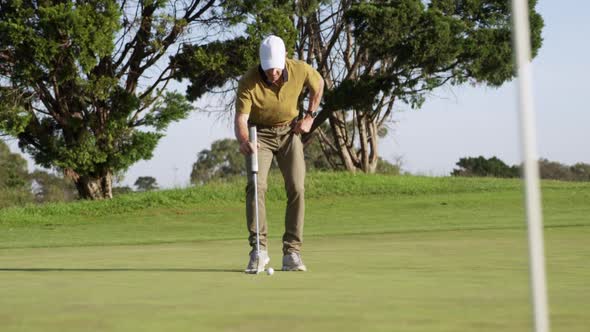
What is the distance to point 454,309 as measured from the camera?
521 centimetres

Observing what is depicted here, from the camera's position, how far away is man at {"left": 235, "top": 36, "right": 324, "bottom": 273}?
8.69 m

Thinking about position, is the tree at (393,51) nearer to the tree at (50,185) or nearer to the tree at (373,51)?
the tree at (373,51)

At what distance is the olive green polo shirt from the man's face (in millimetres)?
81

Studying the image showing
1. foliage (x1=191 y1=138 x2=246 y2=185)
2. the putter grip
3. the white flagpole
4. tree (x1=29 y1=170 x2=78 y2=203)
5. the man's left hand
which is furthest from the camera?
foliage (x1=191 y1=138 x2=246 y2=185)

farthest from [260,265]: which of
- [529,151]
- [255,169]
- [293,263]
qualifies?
[529,151]

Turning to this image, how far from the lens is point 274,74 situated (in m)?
8.59

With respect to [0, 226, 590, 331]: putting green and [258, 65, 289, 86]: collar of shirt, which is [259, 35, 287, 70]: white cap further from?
[0, 226, 590, 331]: putting green

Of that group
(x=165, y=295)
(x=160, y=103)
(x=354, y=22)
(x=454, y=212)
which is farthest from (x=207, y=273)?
(x=354, y=22)

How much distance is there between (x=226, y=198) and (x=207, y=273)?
2215 centimetres

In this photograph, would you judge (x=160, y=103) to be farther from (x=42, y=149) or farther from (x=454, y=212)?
Answer: (x=454, y=212)

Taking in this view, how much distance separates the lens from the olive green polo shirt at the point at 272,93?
8719mm

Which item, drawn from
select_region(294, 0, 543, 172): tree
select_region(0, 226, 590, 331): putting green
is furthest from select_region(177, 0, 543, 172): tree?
select_region(0, 226, 590, 331): putting green

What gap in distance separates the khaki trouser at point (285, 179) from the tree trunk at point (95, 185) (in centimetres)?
2464

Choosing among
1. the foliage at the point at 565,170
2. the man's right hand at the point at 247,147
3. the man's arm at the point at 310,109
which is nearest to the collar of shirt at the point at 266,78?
the man's arm at the point at 310,109
